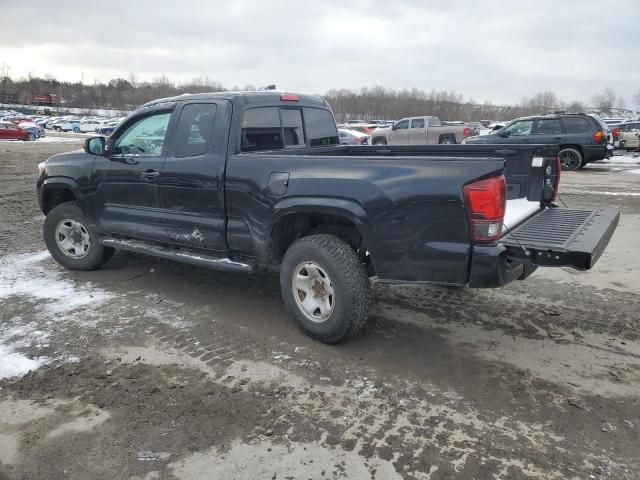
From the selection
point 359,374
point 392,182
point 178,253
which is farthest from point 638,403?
point 178,253

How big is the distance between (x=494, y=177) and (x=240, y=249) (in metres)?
2.19

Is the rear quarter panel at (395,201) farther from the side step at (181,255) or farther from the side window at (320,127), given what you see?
the side window at (320,127)

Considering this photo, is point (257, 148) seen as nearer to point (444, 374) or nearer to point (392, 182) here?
point (392, 182)

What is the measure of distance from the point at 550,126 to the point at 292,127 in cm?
1312

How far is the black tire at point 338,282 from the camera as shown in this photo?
3682 mm

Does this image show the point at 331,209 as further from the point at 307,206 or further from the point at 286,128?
the point at 286,128

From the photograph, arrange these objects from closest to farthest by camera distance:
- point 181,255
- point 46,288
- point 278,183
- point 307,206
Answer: point 307,206 → point 278,183 → point 181,255 → point 46,288

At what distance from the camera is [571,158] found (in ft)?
52.5

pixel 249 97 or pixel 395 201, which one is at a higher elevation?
pixel 249 97

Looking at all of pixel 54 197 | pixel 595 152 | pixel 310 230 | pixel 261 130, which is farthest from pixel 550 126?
pixel 54 197

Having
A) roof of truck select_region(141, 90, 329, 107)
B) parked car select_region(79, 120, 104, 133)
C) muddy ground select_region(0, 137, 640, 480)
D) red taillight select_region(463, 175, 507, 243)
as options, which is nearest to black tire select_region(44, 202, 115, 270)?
muddy ground select_region(0, 137, 640, 480)

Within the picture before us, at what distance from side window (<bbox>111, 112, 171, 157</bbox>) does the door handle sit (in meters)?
0.17

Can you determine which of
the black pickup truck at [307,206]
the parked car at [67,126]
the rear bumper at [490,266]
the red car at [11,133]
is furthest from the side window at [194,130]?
the parked car at [67,126]

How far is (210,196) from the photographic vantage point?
173 inches
